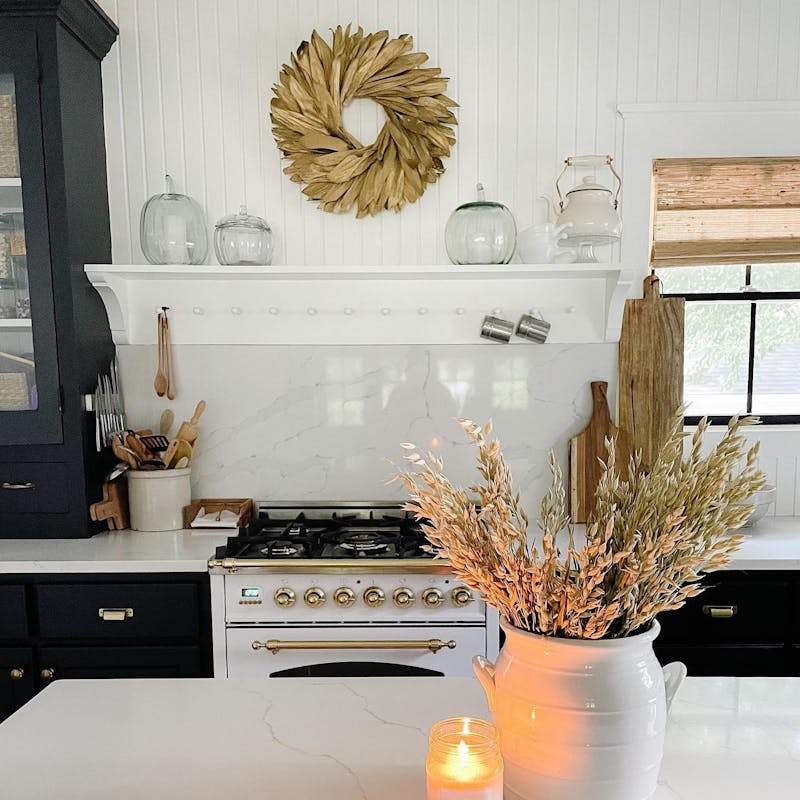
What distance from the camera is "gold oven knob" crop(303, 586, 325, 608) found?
6.40 ft

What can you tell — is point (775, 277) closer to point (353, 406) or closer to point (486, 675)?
point (353, 406)

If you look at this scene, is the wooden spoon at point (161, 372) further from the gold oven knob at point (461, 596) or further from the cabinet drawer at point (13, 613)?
the gold oven knob at point (461, 596)

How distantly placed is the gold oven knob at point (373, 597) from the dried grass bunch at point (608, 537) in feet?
4.19

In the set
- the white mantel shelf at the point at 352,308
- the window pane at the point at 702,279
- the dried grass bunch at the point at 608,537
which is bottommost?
the dried grass bunch at the point at 608,537

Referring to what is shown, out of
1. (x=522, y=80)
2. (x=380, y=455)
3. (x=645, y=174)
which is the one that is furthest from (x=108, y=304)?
(x=645, y=174)

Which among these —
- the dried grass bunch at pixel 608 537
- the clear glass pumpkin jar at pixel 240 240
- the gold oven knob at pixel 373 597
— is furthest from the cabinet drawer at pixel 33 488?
the dried grass bunch at pixel 608 537

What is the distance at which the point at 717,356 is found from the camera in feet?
8.59

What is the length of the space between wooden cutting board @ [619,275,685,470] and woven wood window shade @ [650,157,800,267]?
19 centimetres

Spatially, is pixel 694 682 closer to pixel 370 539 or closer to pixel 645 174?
pixel 370 539

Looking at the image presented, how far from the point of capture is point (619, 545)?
704 millimetres

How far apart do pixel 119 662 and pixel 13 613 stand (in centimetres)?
35

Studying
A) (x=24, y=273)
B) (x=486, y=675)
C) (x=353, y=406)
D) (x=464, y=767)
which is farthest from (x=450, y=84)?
(x=464, y=767)

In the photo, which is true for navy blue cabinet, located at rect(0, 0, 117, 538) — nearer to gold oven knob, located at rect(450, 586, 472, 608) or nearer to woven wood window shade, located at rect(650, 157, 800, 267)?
gold oven knob, located at rect(450, 586, 472, 608)

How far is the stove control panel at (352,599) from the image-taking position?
1.96 metres
